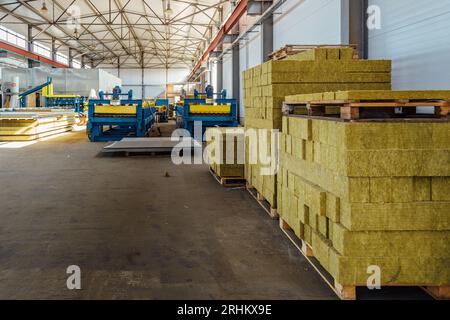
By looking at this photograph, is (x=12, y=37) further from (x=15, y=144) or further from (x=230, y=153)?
(x=230, y=153)

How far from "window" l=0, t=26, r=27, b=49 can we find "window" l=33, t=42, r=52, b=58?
1.60 m

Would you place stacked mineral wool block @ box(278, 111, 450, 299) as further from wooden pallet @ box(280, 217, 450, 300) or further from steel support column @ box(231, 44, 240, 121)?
steel support column @ box(231, 44, 240, 121)

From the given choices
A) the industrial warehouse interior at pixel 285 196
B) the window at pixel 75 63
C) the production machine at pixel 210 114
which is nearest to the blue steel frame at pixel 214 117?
the production machine at pixel 210 114

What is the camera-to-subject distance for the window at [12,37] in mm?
22453

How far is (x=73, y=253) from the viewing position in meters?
→ 3.46

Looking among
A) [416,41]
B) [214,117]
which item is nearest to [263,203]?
[416,41]

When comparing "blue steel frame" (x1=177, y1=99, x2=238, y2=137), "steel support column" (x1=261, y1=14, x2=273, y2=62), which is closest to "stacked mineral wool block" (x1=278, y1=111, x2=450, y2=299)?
"blue steel frame" (x1=177, y1=99, x2=238, y2=137)

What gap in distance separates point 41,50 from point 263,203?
27.2 m

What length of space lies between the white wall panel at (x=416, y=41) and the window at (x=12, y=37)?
69.6ft

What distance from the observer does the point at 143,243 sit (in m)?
3.73

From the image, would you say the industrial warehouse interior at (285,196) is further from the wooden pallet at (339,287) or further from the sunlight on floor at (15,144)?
the sunlight on floor at (15,144)
